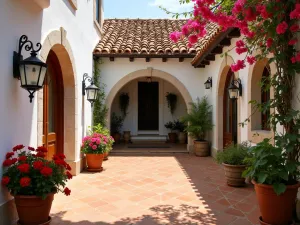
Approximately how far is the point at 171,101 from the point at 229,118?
198 inches

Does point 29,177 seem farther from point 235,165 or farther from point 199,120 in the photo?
point 199,120

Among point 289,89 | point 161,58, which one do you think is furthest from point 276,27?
point 161,58

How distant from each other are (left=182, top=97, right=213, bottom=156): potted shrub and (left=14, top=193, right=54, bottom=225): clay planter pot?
6231 millimetres

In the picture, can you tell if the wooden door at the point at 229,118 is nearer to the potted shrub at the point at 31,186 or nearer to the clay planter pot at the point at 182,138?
the clay planter pot at the point at 182,138

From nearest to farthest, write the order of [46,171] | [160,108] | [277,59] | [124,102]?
[46,171], [277,59], [124,102], [160,108]

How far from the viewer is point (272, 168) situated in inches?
121

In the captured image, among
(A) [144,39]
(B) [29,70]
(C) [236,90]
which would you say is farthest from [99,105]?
(B) [29,70]

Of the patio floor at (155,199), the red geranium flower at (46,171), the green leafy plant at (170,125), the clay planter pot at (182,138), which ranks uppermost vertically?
the green leafy plant at (170,125)

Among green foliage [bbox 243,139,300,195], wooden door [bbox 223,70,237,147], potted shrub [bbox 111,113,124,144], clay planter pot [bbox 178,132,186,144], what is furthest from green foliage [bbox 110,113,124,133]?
green foliage [bbox 243,139,300,195]

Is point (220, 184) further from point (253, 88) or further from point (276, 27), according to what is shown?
point (276, 27)

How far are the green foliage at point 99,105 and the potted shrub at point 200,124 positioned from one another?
2.75 metres

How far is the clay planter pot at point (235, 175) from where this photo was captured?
5.12m

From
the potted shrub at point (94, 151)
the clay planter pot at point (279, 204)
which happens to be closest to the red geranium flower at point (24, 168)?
the clay planter pot at point (279, 204)

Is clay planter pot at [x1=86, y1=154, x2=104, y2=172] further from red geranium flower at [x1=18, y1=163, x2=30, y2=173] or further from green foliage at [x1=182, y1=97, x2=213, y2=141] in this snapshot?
red geranium flower at [x1=18, y1=163, x2=30, y2=173]
